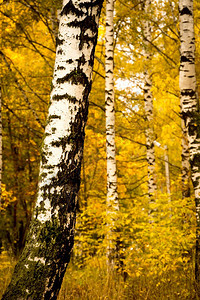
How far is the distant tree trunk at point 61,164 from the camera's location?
1.88 metres

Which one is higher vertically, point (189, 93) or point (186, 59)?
point (186, 59)

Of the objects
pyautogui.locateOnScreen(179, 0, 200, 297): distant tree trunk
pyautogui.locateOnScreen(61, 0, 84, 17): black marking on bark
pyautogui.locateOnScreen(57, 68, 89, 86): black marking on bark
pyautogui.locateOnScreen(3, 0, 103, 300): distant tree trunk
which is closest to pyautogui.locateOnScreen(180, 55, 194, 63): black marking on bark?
pyautogui.locateOnScreen(179, 0, 200, 297): distant tree trunk

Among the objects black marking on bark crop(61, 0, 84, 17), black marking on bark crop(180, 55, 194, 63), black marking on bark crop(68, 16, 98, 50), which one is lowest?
black marking on bark crop(68, 16, 98, 50)

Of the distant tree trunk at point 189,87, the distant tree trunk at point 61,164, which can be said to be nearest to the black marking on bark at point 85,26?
the distant tree trunk at point 61,164

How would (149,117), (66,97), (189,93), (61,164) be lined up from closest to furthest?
1. (61,164)
2. (66,97)
3. (189,93)
4. (149,117)

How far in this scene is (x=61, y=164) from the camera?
2.07m

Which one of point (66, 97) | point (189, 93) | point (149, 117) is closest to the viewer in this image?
point (66, 97)

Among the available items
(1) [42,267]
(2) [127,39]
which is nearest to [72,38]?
(1) [42,267]

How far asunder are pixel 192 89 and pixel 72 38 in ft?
9.57

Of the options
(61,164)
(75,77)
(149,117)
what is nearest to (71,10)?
(75,77)

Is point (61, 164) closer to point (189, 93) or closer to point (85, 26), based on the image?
point (85, 26)

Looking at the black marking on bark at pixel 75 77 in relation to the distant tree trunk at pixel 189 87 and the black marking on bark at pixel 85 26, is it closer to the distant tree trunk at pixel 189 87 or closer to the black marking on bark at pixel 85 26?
the black marking on bark at pixel 85 26

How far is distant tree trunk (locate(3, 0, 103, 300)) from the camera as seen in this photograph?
1883mm

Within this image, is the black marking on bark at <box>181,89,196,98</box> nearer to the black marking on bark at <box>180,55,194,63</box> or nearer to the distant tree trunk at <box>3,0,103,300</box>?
the black marking on bark at <box>180,55,194,63</box>
